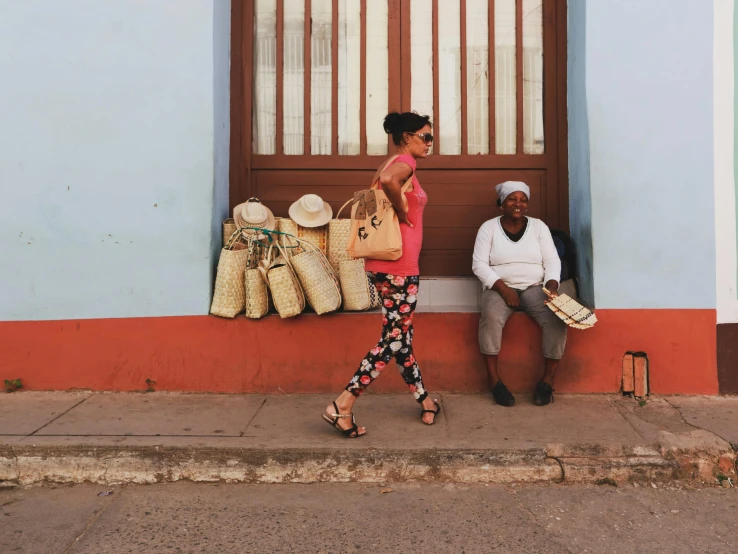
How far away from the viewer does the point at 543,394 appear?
414 centimetres

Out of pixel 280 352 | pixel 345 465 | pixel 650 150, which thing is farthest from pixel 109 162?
pixel 650 150

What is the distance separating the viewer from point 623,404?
4.19m

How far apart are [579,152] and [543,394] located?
5.97 ft

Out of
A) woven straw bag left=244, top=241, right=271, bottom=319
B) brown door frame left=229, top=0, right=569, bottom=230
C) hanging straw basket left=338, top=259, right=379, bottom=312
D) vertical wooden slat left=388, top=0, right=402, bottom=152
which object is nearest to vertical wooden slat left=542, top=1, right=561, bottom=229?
brown door frame left=229, top=0, right=569, bottom=230

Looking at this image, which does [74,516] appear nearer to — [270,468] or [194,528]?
[194,528]

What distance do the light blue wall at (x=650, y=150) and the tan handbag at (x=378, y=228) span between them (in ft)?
5.85

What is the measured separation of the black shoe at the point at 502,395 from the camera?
13.5 feet

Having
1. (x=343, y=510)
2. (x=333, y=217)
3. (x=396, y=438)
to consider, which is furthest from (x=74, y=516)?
(x=333, y=217)

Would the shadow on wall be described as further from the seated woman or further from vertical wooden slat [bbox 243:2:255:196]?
vertical wooden slat [bbox 243:2:255:196]

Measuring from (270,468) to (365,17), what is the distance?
356 centimetres

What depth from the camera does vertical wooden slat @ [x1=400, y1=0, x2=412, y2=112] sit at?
4.96 metres

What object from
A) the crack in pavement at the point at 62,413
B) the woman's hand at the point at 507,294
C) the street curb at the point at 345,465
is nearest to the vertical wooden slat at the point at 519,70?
the woman's hand at the point at 507,294

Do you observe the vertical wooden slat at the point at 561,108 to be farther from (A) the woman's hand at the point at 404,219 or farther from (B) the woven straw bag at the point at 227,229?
(B) the woven straw bag at the point at 227,229

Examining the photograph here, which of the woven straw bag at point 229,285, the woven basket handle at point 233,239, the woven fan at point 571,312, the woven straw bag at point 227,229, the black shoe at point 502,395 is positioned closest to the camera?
the woven fan at point 571,312
